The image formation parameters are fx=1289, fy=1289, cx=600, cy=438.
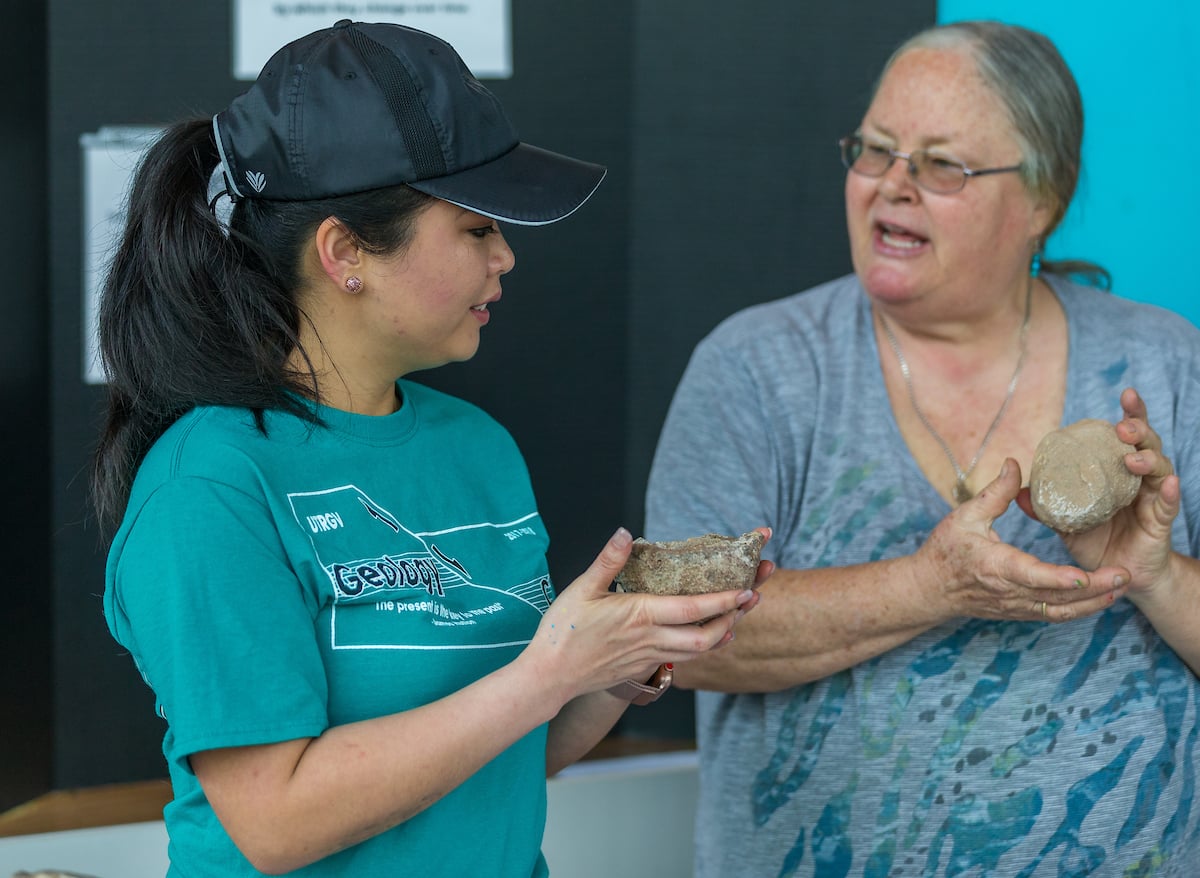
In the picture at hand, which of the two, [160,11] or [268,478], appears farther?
[160,11]

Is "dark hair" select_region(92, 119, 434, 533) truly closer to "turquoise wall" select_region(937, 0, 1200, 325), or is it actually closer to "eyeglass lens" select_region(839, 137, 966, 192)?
"eyeglass lens" select_region(839, 137, 966, 192)

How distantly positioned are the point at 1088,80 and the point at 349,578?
6.24 feet

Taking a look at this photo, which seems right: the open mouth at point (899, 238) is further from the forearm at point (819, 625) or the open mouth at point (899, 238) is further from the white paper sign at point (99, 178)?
the white paper sign at point (99, 178)

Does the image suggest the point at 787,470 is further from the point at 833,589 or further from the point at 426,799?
the point at 426,799

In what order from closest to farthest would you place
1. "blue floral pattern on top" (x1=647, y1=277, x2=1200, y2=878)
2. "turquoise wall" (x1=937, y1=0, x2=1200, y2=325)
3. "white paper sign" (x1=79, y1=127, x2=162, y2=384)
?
"blue floral pattern on top" (x1=647, y1=277, x2=1200, y2=878), "white paper sign" (x1=79, y1=127, x2=162, y2=384), "turquoise wall" (x1=937, y1=0, x2=1200, y2=325)

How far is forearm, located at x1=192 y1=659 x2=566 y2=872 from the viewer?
1106mm

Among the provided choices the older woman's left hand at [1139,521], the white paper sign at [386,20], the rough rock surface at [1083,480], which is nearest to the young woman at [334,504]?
the rough rock surface at [1083,480]

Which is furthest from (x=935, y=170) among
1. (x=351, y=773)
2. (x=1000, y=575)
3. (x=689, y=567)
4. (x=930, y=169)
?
(x=351, y=773)

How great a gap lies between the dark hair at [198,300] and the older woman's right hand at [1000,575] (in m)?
0.81

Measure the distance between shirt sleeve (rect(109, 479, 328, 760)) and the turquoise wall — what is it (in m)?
1.83

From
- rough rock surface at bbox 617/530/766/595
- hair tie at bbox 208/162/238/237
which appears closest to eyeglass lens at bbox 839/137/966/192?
rough rock surface at bbox 617/530/766/595

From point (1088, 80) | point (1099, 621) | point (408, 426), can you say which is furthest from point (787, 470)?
point (1088, 80)

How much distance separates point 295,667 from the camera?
1122 millimetres

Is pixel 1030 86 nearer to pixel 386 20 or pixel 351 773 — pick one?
pixel 386 20
